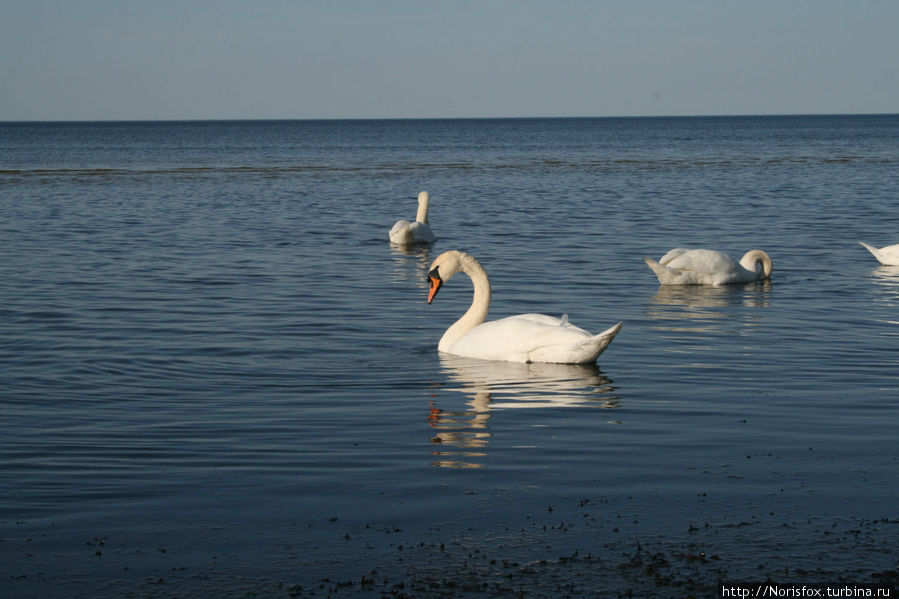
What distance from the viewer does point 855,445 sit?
7.61 metres

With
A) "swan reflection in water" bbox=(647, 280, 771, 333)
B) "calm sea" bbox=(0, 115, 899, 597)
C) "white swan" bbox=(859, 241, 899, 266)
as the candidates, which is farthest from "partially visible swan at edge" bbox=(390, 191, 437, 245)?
"white swan" bbox=(859, 241, 899, 266)

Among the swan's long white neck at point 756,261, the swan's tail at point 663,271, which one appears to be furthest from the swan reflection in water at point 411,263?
the swan's long white neck at point 756,261

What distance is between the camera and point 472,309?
1165 centimetres

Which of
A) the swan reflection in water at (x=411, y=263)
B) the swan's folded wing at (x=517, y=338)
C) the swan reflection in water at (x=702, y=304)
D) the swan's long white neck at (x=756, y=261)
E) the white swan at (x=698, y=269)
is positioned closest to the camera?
the swan's folded wing at (x=517, y=338)

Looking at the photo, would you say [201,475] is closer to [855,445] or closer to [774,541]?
[774,541]

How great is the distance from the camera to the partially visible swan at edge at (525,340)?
1015cm

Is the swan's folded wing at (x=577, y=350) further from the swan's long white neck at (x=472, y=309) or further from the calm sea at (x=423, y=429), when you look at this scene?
the swan's long white neck at (x=472, y=309)

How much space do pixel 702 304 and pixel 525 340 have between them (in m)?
5.01

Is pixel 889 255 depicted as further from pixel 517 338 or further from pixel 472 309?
pixel 517 338

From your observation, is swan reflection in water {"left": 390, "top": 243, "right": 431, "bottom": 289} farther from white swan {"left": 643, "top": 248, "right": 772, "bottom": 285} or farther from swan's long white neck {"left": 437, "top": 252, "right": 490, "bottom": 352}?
swan's long white neck {"left": 437, "top": 252, "right": 490, "bottom": 352}

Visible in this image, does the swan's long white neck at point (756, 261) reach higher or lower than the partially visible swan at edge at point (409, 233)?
higher

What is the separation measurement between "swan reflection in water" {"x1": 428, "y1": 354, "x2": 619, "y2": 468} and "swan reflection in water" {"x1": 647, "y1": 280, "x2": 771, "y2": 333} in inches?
110

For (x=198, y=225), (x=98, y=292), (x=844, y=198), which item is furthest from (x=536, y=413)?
(x=844, y=198)

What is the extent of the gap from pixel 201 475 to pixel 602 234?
674 inches
